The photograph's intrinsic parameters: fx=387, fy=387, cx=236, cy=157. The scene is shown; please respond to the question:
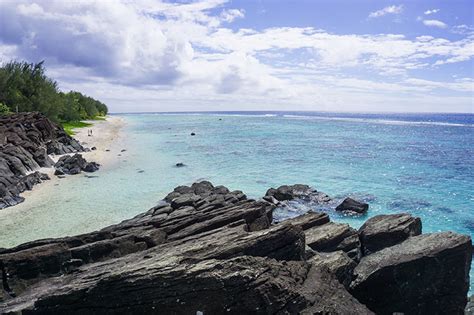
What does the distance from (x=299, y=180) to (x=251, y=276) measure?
3568 centimetres

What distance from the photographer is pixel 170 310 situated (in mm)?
10891

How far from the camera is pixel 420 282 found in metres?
13.9

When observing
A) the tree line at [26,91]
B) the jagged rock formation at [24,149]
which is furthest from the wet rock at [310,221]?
the tree line at [26,91]

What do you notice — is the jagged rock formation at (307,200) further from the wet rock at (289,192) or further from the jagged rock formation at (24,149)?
the jagged rock formation at (24,149)

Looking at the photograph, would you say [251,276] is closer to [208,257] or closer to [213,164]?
[208,257]

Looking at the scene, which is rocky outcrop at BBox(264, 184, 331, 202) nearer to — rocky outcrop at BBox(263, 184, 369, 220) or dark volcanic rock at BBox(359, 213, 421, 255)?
rocky outcrop at BBox(263, 184, 369, 220)

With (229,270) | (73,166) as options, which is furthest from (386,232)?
(73,166)

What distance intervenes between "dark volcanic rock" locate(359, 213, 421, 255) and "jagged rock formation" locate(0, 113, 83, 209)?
26297 millimetres

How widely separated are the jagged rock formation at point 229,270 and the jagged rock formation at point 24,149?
18.6 metres

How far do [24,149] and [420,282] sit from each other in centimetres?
4698

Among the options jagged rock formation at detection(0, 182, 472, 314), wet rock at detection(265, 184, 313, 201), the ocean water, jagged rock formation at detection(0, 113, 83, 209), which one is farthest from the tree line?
jagged rock formation at detection(0, 182, 472, 314)

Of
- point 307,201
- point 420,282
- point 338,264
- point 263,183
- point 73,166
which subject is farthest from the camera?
point 73,166

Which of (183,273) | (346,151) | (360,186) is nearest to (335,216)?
(360,186)

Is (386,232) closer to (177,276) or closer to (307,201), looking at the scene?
(177,276)
